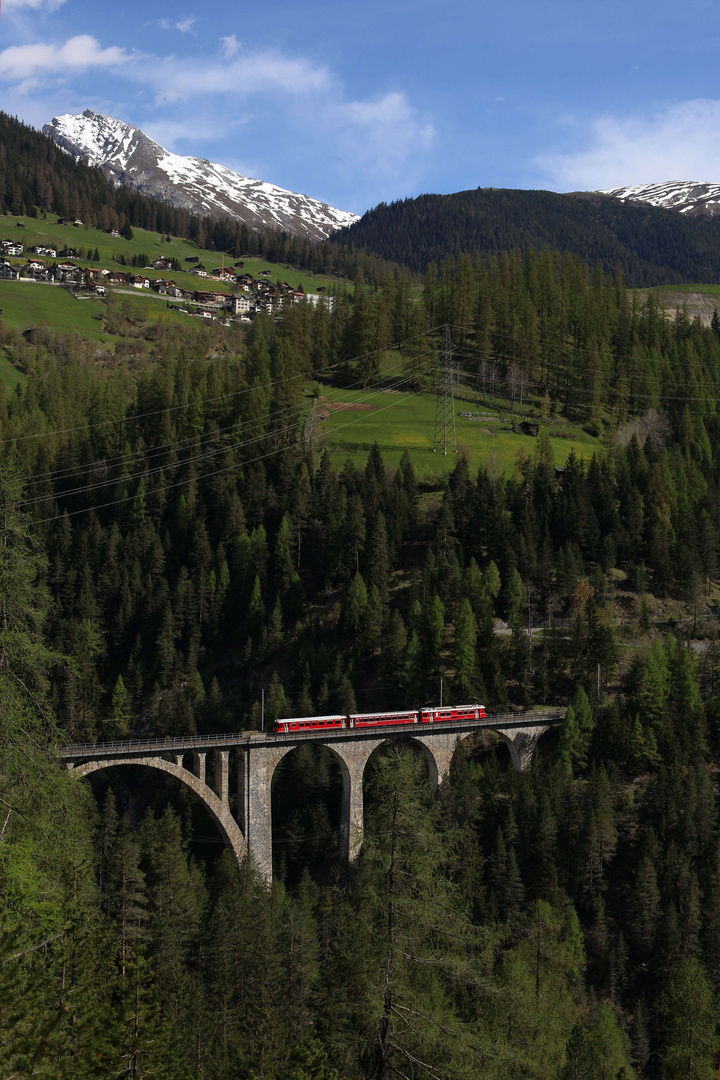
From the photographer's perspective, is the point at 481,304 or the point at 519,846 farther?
the point at 481,304

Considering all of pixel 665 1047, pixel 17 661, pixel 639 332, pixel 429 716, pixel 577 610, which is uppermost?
pixel 639 332

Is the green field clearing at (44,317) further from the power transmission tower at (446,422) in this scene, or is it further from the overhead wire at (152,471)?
the power transmission tower at (446,422)

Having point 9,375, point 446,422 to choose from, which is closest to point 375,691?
point 446,422

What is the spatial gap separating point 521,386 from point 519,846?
266 ft

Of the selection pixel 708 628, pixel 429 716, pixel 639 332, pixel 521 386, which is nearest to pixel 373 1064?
pixel 429 716

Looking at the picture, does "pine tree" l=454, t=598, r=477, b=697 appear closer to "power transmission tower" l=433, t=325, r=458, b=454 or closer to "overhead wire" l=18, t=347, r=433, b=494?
"power transmission tower" l=433, t=325, r=458, b=454

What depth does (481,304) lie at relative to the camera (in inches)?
5787

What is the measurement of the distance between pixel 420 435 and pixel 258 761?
5819 centimetres

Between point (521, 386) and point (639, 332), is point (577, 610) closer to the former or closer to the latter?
point (521, 386)

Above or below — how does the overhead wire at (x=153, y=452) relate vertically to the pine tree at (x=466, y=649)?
above

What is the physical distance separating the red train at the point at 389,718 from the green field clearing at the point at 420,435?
36.5m

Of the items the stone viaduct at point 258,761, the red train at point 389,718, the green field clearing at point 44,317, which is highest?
the green field clearing at point 44,317

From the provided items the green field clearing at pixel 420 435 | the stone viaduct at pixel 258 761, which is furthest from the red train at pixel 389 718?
the green field clearing at pixel 420 435

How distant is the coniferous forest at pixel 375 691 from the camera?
21.6 metres
